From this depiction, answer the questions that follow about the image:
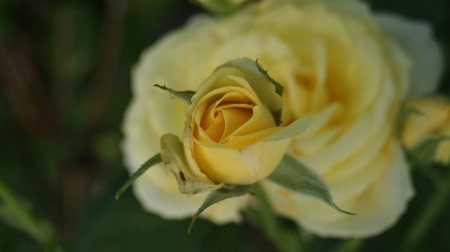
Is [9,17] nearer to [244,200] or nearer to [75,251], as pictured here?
[75,251]

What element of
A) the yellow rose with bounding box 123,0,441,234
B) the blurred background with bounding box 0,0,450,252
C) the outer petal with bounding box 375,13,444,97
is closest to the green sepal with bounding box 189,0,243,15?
the yellow rose with bounding box 123,0,441,234

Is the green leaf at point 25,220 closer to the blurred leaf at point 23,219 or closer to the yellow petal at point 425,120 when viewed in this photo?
the blurred leaf at point 23,219

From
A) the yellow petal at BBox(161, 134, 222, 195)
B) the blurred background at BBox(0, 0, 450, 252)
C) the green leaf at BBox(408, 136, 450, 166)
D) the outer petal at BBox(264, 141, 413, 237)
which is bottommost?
the blurred background at BBox(0, 0, 450, 252)

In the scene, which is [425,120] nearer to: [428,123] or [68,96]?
[428,123]

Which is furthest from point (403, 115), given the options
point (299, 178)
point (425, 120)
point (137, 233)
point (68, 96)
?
point (68, 96)

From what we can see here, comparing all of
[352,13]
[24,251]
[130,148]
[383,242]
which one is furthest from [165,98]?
[24,251]

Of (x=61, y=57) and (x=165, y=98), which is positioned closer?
(x=165, y=98)

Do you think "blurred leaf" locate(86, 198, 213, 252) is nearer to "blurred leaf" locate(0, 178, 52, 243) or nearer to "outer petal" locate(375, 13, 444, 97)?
"blurred leaf" locate(0, 178, 52, 243)
